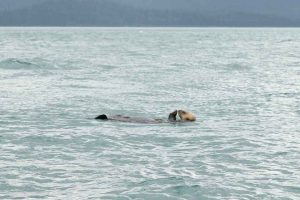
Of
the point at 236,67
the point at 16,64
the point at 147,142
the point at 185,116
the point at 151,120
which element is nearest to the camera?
the point at 147,142

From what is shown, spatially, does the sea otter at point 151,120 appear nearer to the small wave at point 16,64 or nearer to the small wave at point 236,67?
the small wave at point 16,64

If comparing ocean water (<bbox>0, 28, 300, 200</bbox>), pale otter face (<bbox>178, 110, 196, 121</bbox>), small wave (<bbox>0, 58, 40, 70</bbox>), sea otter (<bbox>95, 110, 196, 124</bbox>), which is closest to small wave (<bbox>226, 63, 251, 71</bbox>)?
small wave (<bbox>0, 58, 40, 70</bbox>)

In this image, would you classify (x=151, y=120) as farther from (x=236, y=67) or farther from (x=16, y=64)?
(x=236, y=67)

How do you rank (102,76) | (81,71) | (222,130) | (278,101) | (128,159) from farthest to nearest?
(81,71) < (102,76) < (278,101) < (222,130) < (128,159)

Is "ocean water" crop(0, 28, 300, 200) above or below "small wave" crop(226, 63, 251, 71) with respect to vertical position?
below

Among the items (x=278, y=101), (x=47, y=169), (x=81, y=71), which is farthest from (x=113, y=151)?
(x=81, y=71)

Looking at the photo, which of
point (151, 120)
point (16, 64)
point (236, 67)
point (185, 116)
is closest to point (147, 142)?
point (151, 120)

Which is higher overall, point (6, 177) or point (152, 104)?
point (152, 104)

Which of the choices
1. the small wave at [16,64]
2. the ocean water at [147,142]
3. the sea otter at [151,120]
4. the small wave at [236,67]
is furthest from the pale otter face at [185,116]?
the small wave at [236,67]

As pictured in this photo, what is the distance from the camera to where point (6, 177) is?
14.6 m

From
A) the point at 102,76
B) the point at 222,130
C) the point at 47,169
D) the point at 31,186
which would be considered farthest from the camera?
the point at 102,76

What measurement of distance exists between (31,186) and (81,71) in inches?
1294

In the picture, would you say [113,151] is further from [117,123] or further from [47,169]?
[117,123]

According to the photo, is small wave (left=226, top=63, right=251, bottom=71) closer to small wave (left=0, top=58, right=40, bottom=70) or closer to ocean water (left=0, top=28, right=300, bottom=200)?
small wave (left=0, top=58, right=40, bottom=70)
